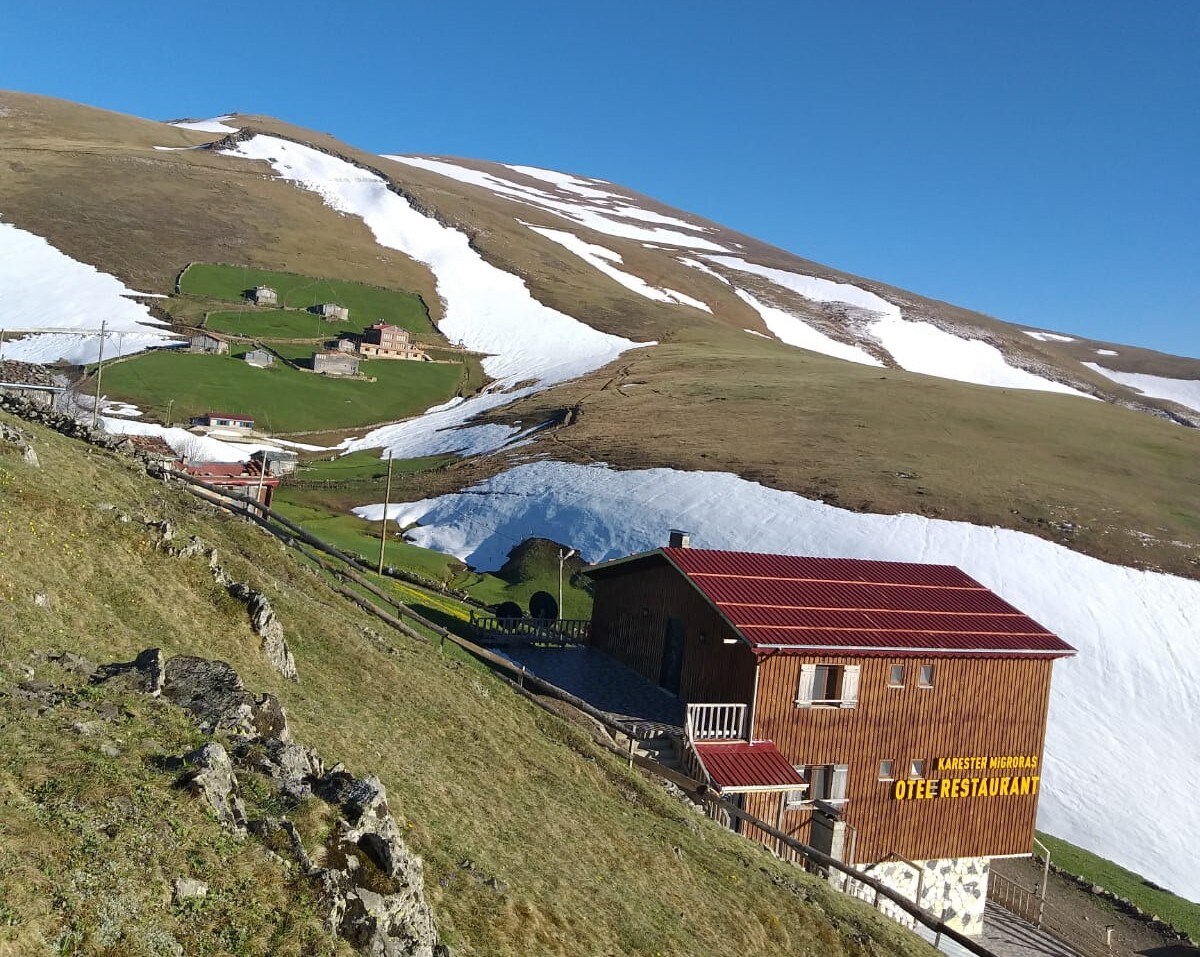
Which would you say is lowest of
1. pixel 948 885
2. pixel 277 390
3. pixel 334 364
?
pixel 948 885

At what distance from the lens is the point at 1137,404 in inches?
6496

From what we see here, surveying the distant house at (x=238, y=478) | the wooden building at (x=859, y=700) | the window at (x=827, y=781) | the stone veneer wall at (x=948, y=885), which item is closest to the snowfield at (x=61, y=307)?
the distant house at (x=238, y=478)

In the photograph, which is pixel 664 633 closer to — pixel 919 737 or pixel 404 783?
pixel 919 737

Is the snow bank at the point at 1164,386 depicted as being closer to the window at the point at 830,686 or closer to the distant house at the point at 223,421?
the distant house at the point at 223,421

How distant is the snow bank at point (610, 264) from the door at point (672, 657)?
127226 millimetres

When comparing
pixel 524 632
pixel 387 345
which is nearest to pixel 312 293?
pixel 387 345

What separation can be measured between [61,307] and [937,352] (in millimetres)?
138615

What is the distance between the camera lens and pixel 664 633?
3086 centimetres

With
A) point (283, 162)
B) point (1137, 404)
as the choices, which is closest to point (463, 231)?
point (283, 162)

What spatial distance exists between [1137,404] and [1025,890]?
519ft

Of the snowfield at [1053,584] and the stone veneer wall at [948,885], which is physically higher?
the snowfield at [1053,584]

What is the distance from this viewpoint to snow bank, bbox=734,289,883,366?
6142 inches

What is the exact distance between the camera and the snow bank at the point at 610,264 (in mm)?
158875

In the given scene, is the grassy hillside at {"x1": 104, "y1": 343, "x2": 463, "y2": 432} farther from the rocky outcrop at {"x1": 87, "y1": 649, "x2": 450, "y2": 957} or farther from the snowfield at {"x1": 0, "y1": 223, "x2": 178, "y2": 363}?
the rocky outcrop at {"x1": 87, "y1": 649, "x2": 450, "y2": 957}
